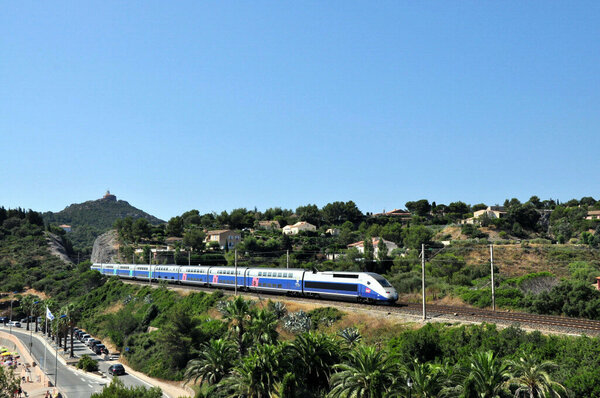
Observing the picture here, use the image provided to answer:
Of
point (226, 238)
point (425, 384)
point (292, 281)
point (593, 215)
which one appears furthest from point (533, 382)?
point (593, 215)

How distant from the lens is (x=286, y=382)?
26406mm

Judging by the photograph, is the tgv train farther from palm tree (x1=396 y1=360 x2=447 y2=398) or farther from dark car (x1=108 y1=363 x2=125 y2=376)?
palm tree (x1=396 y1=360 x2=447 y2=398)

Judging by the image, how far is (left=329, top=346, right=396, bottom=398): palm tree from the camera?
2280 cm

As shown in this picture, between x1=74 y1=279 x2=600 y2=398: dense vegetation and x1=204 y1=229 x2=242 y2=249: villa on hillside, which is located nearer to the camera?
x1=74 y1=279 x2=600 y2=398: dense vegetation

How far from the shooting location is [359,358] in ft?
77.8

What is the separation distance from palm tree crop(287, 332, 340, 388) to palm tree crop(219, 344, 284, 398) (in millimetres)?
1325

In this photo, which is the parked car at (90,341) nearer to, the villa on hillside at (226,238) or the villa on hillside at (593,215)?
the villa on hillside at (226,238)

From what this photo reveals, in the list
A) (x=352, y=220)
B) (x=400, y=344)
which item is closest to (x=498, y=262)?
(x=400, y=344)

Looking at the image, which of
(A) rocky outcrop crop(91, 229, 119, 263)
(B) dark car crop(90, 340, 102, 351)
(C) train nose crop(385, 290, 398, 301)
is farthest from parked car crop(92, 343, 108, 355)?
(A) rocky outcrop crop(91, 229, 119, 263)

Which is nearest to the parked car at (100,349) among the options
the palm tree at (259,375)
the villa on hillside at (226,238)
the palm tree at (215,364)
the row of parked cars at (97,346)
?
the row of parked cars at (97,346)

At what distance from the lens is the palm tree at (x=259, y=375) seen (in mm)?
26375

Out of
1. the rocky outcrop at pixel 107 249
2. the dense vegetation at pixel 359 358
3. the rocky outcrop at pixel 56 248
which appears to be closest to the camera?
the dense vegetation at pixel 359 358

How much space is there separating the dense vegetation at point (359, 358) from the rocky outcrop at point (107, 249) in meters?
106

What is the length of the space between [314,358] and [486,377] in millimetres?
10361
